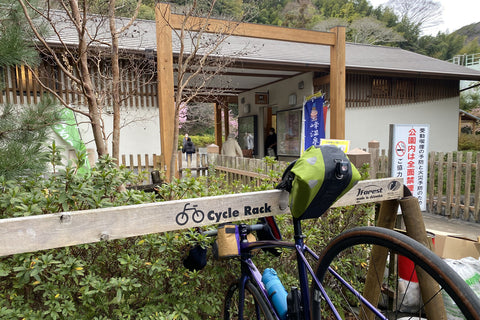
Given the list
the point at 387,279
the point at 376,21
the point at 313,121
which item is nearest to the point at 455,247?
the point at 387,279

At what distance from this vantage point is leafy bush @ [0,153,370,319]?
4.90 ft

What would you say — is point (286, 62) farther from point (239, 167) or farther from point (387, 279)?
point (387, 279)

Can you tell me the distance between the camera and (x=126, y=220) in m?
1.37

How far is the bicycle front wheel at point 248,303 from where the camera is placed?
1.55 m

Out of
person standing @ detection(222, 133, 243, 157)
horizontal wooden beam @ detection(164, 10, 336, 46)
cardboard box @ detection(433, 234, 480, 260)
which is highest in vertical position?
horizontal wooden beam @ detection(164, 10, 336, 46)

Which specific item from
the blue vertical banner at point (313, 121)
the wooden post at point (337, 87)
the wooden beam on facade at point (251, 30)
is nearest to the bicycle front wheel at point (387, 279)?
the wooden beam on facade at point (251, 30)

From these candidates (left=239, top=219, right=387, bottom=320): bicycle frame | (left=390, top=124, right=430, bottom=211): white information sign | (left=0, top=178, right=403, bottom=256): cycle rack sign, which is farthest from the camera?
(left=390, top=124, right=430, bottom=211): white information sign

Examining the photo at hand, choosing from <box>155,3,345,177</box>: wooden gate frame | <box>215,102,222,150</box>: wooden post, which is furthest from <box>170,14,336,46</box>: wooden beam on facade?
<box>215,102,222,150</box>: wooden post

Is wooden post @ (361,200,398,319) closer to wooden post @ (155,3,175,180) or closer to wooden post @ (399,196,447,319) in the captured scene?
wooden post @ (399,196,447,319)

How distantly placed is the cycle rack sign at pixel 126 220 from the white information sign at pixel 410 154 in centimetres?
332

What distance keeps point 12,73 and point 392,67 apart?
10.6 metres

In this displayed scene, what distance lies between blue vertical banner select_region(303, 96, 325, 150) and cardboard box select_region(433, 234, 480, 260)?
251 inches

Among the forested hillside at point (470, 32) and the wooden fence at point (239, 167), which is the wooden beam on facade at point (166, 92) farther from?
the forested hillside at point (470, 32)

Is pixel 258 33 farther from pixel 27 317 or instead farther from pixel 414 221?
pixel 27 317
